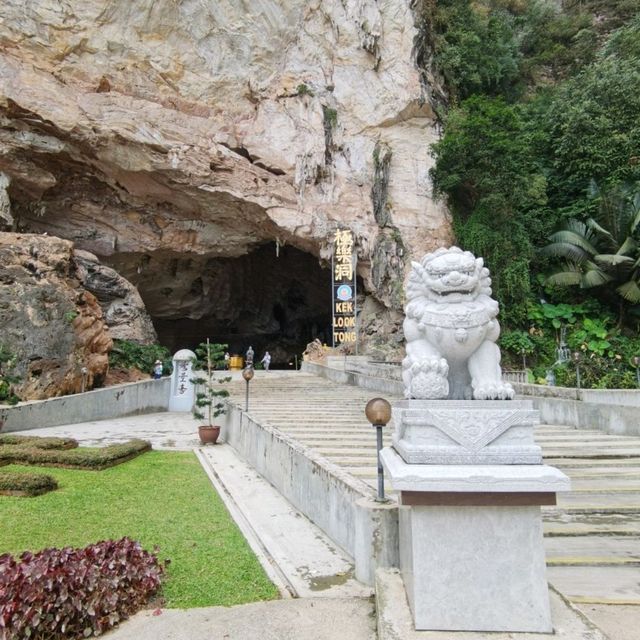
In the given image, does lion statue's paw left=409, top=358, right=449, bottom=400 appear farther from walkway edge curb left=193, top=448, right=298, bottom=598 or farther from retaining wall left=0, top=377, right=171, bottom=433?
retaining wall left=0, top=377, right=171, bottom=433

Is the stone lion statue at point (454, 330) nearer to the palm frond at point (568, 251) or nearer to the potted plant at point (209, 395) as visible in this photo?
the potted plant at point (209, 395)

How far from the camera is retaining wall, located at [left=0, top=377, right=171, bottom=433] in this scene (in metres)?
8.57

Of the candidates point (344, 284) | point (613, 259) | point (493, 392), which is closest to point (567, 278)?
point (613, 259)

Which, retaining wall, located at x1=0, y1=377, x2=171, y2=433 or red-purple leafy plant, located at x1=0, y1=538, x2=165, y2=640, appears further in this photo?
retaining wall, located at x1=0, y1=377, x2=171, y2=433

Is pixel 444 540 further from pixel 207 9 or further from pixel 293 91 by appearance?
pixel 207 9

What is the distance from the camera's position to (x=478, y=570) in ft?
6.01

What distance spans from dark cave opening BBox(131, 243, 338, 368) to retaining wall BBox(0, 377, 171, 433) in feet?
27.7

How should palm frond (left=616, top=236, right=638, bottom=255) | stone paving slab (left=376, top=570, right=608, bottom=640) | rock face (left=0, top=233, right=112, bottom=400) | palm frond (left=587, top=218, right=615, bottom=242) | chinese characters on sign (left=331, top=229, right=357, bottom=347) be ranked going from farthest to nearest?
chinese characters on sign (left=331, top=229, right=357, bottom=347) → palm frond (left=587, top=218, right=615, bottom=242) → palm frond (left=616, top=236, right=638, bottom=255) → rock face (left=0, top=233, right=112, bottom=400) → stone paving slab (left=376, top=570, right=608, bottom=640)

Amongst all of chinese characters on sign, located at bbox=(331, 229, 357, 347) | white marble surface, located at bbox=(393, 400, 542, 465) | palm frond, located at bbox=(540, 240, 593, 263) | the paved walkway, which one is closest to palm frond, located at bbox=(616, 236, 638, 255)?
palm frond, located at bbox=(540, 240, 593, 263)

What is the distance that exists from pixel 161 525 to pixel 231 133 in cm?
1659

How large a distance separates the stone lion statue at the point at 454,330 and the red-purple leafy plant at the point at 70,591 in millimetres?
1764

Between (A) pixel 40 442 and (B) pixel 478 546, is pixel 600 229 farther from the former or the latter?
(A) pixel 40 442

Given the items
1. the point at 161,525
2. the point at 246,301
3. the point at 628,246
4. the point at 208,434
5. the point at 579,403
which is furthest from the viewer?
the point at 246,301

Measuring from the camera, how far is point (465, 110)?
56.3 feet
